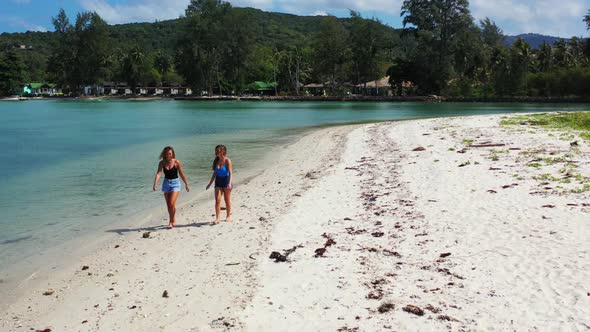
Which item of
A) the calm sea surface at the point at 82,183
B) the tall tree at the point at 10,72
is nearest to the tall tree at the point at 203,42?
the tall tree at the point at 10,72

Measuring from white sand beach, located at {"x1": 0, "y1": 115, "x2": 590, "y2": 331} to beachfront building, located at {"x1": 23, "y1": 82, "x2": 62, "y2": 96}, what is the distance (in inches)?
7222

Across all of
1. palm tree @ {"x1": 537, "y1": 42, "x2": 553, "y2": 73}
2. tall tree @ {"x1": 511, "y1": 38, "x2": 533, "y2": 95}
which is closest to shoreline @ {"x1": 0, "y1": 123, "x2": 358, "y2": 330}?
tall tree @ {"x1": 511, "y1": 38, "x2": 533, "y2": 95}

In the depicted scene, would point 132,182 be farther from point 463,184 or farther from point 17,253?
point 463,184

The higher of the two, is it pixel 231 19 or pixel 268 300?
pixel 231 19

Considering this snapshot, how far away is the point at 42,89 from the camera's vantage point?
178250mm

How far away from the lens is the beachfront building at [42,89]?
6826 inches

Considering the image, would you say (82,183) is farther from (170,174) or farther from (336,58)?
(336,58)

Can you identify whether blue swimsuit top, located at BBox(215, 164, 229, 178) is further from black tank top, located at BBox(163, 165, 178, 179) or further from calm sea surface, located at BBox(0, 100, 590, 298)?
calm sea surface, located at BBox(0, 100, 590, 298)

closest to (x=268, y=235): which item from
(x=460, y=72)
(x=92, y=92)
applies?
(x=460, y=72)

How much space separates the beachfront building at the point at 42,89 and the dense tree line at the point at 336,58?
13.6 meters

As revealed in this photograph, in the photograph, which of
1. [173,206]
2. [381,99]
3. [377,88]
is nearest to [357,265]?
[173,206]

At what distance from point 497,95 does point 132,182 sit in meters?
90.0

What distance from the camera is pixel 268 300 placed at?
606 centimetres

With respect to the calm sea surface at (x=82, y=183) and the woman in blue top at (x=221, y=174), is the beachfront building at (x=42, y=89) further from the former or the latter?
the woman in blue top at (x=221, y=174)
